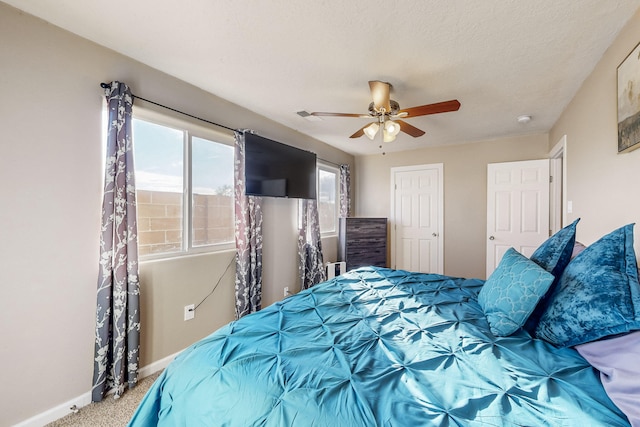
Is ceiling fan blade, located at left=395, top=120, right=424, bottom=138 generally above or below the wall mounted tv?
above

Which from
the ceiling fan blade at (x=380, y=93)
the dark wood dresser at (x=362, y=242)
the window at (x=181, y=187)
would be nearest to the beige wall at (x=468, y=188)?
the dark wood dresser at (x=362, y=242)

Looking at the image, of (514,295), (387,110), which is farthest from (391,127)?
(514,295)

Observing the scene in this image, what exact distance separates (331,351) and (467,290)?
4.21 ft

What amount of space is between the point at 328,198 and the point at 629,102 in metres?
3.41

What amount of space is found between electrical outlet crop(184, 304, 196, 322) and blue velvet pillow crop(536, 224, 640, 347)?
2440 millimetres

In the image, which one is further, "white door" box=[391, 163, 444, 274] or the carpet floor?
"white door" box=[391, 163, 444, 274]

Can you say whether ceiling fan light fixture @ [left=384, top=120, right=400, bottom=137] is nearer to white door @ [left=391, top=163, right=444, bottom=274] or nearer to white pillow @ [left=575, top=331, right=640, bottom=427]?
white pillow @ [left=575, top=331, right=640, bottom=427]

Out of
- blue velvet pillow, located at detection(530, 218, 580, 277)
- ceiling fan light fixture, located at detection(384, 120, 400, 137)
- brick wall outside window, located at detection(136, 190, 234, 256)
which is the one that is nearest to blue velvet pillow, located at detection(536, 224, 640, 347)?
blue velvet pillow, located at detection(530, 218, 580, 277)

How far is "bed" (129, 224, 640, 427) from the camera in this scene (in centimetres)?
74

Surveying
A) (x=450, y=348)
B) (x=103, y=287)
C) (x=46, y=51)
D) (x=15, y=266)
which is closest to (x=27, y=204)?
(x=15, y=266)

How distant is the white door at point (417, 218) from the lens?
14.2 feet

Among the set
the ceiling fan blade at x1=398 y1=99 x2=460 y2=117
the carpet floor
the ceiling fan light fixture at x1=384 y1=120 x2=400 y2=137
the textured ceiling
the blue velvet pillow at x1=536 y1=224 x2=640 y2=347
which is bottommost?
the carpet floor

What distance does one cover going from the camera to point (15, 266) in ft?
4.90

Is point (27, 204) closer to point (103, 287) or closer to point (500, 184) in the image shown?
point (103, 287)
